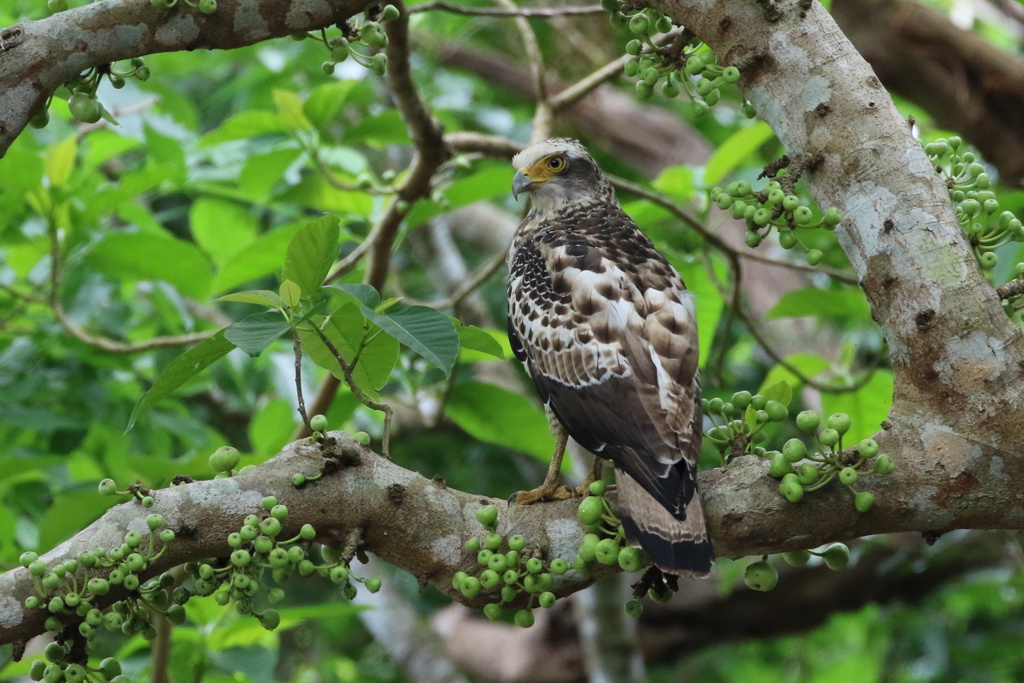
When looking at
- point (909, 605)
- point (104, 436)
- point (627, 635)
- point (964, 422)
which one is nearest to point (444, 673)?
point (627, 635)

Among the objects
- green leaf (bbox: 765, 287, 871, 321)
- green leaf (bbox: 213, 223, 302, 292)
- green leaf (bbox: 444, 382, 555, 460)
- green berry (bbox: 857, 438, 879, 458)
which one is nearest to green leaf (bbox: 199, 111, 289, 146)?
green leaf (bbox: 213, 223, 302, 292)

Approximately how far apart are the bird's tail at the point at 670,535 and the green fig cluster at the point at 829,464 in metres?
0.18

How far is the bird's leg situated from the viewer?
7.64 feet

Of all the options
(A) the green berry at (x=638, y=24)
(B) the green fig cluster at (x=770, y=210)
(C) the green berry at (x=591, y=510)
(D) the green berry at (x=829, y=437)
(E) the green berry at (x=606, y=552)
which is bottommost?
(E) the green berry at (x=606, y=552)

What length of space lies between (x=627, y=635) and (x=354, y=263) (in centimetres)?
216

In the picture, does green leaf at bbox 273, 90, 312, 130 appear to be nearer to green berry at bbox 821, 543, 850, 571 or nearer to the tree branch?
the tree branch

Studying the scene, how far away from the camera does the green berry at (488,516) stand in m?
2.04

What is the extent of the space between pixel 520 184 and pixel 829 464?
151 centimetres

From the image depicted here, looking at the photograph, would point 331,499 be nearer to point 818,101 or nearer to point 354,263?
point 818,101

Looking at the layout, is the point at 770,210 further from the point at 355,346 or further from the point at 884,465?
the point at 355,346

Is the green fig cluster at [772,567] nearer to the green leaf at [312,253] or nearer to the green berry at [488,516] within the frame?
the green berry at [488,516]

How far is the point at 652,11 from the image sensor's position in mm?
2385

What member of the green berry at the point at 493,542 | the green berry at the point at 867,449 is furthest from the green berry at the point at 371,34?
the green berry at the point at 867,449

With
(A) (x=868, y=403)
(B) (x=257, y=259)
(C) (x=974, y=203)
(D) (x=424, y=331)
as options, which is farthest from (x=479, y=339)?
(A) (x=868, y=403)
